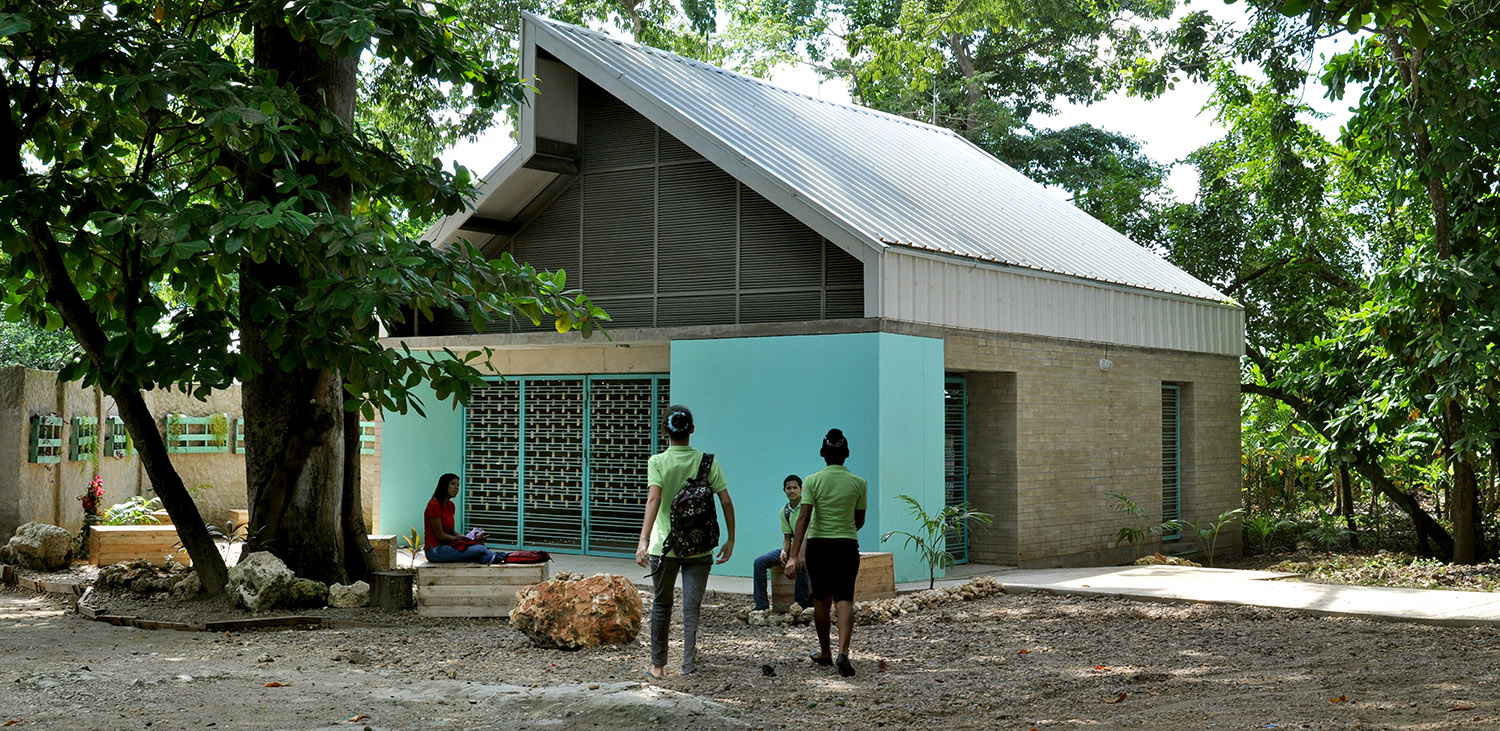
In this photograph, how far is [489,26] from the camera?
24875 mm

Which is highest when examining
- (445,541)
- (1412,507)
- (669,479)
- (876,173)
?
(876,173)

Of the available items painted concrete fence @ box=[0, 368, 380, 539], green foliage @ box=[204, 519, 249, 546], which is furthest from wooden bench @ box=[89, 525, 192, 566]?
green foliage @ box=[204, 519, 249, 546]

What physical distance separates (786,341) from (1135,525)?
6.06 m

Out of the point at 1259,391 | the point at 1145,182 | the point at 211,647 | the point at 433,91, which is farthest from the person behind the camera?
the point at 1145,182

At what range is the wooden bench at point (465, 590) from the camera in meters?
11.0

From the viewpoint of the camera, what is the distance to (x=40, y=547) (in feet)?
47.4

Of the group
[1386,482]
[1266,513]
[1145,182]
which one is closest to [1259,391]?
[1266,513]

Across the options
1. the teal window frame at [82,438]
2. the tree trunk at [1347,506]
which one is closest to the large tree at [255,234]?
the teal window frame at [82,438]

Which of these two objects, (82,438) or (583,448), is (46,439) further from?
(583,448)

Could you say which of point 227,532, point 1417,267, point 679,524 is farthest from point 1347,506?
point 227,532

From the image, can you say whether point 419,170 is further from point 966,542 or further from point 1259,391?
point 1259,391

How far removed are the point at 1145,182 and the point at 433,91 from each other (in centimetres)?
1354

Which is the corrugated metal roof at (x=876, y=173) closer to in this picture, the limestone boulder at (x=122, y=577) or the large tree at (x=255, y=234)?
the large tree at (x=255, y=234)

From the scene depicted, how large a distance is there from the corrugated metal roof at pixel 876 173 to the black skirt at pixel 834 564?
4.90 m
